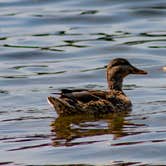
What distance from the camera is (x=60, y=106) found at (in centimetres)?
1512

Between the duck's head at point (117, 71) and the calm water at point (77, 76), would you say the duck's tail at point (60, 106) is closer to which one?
the calm water at point (77, 76)

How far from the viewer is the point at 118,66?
16.6 meters

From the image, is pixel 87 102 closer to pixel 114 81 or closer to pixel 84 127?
pixel 84 127

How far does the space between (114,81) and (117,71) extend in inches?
7.4

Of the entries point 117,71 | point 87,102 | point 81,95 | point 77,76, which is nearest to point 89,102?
point 87,102

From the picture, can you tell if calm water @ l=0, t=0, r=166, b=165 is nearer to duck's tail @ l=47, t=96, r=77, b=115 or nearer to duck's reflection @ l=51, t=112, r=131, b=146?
duck's reflection @ l=51, t=112, r=131, b=146

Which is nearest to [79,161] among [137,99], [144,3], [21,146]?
[21,146]

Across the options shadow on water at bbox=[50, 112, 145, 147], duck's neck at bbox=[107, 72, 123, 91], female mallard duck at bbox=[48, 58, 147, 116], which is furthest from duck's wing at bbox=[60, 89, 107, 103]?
duck's neck at bbox=[107, 72, 123, 91]

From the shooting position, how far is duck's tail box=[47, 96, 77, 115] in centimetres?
1512

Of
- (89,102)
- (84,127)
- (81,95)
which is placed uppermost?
(81,95)

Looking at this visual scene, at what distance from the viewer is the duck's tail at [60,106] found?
15117mm

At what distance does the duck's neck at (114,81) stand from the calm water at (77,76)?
354 mm

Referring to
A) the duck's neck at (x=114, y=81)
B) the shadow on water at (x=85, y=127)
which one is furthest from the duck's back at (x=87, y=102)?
the duck's neck at (x=114, y=81)

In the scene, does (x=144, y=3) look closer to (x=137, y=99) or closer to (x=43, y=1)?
(x=43, y=1)
